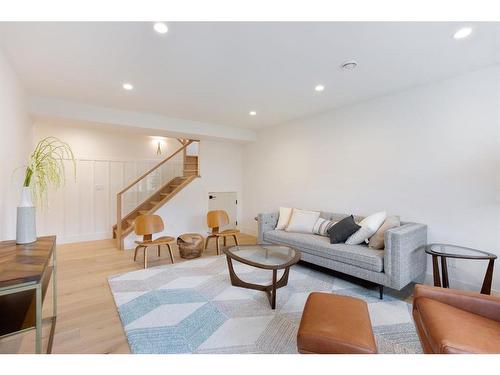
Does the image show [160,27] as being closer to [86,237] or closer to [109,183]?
[109,183]

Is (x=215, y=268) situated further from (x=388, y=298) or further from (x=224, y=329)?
(x=388, y=298)

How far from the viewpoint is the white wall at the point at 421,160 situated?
2.43 metres

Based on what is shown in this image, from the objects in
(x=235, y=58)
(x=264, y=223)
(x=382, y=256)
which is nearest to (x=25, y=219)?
(x=235, y=58)

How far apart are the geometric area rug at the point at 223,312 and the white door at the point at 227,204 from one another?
94.0 inches

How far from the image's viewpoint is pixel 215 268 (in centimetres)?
328

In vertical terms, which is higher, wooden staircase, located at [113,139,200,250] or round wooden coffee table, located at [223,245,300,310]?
wooden staircase, located at [113,139,200,250]

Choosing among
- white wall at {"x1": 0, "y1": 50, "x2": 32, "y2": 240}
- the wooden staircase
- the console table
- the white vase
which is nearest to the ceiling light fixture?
white wall at {"x1": 0, "y1": 50, "x2": 32, "y2": 240}

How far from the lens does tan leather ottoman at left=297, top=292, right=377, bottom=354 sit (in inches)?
46.1

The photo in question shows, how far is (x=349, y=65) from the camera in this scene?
2.35 m

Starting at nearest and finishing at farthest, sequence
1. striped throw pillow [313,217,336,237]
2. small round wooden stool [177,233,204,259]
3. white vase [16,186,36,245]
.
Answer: white vase [16,186,36,245], striped throw pillow [313,217,336,237], small round wooden stool [177,233,204,259]

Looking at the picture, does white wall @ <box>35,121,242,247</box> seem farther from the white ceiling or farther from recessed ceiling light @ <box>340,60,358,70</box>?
recessed ceiling light @ <box>340,60,358,70</box>

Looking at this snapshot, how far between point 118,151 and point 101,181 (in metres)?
0.77

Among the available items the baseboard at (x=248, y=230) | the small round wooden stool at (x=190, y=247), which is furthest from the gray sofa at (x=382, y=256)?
the baseboard at (x=248, y=230)

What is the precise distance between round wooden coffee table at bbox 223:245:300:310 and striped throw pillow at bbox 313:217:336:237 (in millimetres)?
846
